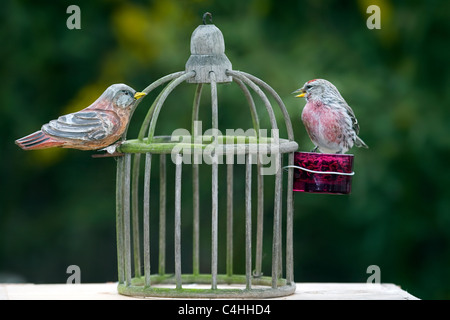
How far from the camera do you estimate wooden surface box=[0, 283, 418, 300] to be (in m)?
5.67

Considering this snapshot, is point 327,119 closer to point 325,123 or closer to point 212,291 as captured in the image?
point 325,123

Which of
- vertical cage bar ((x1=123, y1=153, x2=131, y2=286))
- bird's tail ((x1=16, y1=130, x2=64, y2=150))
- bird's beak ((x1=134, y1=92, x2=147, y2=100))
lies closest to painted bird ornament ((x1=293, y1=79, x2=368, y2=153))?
bird's beak ((x1=134, y1=92, x2=147, y2=100))

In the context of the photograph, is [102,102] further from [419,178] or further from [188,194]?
[419,178]

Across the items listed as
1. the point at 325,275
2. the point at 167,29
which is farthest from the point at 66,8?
the point at 325,275

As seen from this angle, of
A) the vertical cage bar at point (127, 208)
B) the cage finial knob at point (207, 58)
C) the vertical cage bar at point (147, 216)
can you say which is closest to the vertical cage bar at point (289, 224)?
the cage finial knob at point (207, 58)

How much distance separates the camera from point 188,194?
9008mm

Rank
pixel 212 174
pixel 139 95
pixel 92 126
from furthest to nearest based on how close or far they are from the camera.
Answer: pixel 139 95, pixel 92 126, pixel 212 174

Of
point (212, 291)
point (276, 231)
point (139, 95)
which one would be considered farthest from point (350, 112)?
point (212, 291)

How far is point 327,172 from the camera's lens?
5578 mm

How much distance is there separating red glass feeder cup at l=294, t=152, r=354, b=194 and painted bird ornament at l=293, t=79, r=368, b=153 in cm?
20

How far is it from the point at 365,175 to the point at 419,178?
717mm

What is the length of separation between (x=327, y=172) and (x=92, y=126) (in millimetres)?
1535

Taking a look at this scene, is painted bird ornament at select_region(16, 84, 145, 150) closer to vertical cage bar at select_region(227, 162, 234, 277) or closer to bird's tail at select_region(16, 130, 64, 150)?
bird's tail at select_region(16, 130, 64, 150)

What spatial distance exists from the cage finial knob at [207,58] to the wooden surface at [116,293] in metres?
1.50
